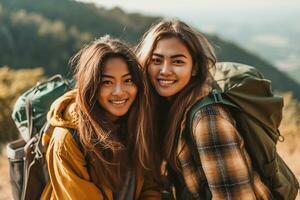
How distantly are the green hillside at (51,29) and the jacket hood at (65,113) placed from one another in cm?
2117

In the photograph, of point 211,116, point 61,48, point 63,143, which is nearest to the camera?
point 211,116

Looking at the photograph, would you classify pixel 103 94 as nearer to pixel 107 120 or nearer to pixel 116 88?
pixel 116 88

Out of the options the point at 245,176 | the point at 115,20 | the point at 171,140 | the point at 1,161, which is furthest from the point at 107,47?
the point at 115,20

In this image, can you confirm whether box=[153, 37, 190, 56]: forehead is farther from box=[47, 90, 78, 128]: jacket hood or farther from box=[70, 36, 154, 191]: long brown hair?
box=[47, 90, 78, 128]: jacket hood

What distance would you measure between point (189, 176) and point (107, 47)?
0.85 metres

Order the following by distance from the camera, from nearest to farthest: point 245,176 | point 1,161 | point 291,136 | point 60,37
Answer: point 245,176
point 1,161
point 291,136
point 60,37

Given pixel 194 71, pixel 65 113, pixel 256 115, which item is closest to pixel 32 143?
pixel 65 113

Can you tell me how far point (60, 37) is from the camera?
29922mm

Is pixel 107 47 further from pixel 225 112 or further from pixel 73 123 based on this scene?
pixel 225 112

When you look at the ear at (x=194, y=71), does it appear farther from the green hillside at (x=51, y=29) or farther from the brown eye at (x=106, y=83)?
the green hillside at (x=51, y=29)

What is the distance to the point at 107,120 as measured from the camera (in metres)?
2.88

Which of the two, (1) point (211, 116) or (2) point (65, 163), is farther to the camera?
(2) point (65, 163)

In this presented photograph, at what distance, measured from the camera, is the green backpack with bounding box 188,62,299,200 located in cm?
259

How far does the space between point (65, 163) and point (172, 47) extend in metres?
0.87
